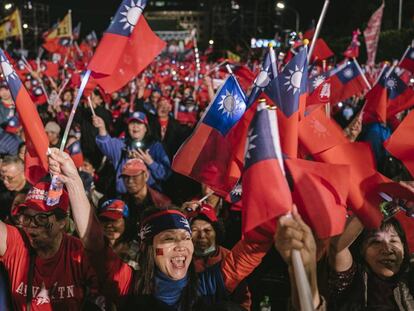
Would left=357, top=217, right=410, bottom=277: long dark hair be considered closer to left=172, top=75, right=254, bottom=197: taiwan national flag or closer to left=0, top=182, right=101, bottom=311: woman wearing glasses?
left=172, top=75, right=254, bottom=197: taiwan national flag

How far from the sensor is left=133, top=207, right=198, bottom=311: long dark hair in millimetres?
2883

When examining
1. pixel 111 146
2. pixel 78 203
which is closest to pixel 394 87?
pixel 111 146

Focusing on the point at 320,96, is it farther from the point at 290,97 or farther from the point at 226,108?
the point at 290,97

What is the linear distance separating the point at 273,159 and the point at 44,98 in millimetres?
9011

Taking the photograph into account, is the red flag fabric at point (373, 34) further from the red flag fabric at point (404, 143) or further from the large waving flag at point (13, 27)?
the large waving flag at point (13, 27)

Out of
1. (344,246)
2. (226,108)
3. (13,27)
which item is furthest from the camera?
(13,27)

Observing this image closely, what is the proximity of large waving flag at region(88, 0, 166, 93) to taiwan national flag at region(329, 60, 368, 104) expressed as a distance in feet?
14.1

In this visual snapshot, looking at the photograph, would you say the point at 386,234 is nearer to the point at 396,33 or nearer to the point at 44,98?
the point at 44,98

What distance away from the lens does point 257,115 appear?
7.15 feet

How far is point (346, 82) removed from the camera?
308 inches

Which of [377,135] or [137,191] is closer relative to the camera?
[137,191]

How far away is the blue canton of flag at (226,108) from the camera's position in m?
3.52

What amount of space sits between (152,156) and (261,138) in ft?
13.4

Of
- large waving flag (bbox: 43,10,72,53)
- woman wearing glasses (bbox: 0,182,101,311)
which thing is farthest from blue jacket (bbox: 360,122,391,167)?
large waving flag (bbox: 43,10,72,53)
